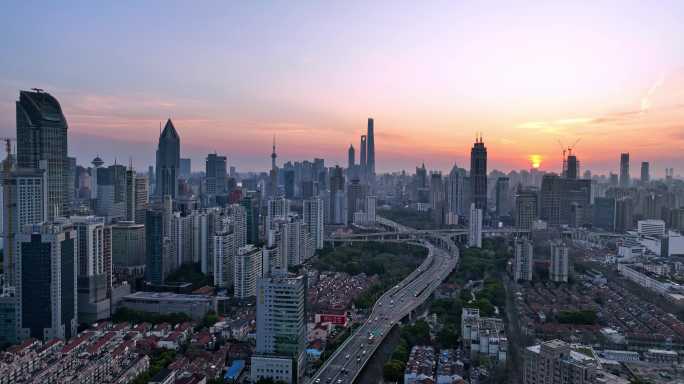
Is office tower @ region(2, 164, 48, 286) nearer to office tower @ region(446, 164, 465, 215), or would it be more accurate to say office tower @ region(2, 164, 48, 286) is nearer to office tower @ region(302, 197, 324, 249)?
office tower @ region(302, 197, 324, 249)

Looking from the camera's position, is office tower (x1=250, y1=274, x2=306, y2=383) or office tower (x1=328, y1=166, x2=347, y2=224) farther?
office tower (x1=328, y1=166, x2=347, y2=224)

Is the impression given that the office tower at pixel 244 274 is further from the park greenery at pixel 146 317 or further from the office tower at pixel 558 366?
the office tower at pixel 558 366

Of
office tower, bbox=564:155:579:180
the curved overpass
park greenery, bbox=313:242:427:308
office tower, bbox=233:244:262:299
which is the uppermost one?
office tower, bbox=564:155:579:180

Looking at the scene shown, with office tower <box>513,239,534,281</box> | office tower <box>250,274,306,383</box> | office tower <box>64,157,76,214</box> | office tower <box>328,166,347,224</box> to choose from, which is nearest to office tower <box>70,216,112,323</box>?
office tower <box>250,274,306,383</box>

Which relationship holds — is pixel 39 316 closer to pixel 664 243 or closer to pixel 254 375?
pixel 254 375

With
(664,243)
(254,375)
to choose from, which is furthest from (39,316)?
(664,243)

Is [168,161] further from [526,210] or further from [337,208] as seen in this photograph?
[526,210]
